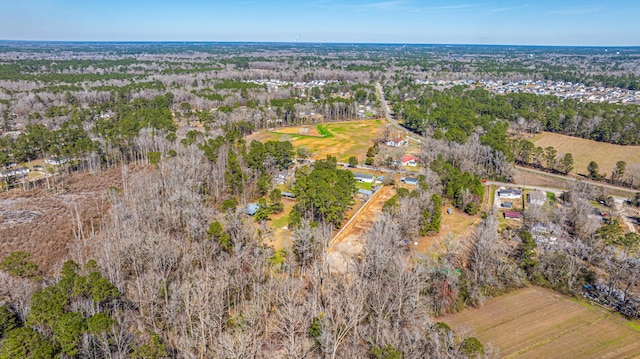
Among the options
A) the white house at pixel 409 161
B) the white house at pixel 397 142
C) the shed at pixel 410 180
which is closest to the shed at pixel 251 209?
the shed at pixel 410 180

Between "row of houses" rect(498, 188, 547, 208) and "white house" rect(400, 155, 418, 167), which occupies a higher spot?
"white house" rect(400, 155, 418, 167)

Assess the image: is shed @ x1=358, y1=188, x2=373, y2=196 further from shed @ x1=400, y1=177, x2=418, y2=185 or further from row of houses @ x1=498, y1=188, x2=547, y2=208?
row of houses @ x1=498, y1=188, x2=547, y2=208

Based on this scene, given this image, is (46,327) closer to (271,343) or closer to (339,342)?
(271,343)

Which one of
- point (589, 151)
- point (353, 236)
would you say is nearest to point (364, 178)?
point (353, 236)

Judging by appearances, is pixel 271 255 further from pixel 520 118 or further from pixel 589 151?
pixel 520 118

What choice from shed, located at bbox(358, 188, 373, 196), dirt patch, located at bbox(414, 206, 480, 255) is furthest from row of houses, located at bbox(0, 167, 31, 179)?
dirt patch, located at bbox(414, 206, 480, 255)

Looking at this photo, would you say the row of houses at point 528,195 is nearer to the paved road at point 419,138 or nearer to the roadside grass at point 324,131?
the paved road at point 419,138
